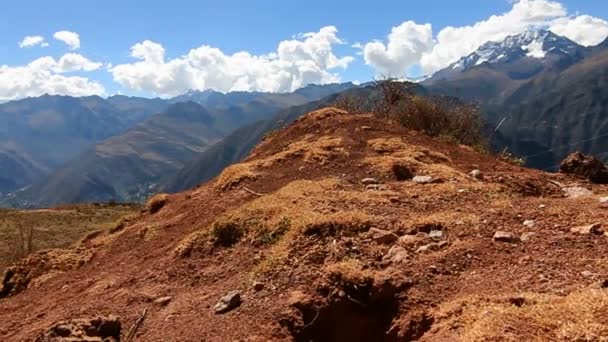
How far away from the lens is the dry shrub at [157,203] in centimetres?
1952

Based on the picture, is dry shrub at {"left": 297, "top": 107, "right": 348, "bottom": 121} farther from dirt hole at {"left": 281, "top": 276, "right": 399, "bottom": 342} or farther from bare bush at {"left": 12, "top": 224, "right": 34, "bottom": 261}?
dirt hole at {"left": 281, "top": 276, "right": 399, "bottom": 342}

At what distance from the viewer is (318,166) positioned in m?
17.6

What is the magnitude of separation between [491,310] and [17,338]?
360 inches

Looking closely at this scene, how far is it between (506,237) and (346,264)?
2859 mm

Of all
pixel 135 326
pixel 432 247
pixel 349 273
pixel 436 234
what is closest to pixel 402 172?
pixel 436 234

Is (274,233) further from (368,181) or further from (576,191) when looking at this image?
(576,191)

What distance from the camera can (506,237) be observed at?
34.1 feet

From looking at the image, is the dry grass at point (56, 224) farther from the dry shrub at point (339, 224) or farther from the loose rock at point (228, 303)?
the loose rock at point (228, 303)

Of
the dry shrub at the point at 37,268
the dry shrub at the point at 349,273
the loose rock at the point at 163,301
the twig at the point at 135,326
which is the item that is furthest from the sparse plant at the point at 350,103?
the twig at the point at 135,326

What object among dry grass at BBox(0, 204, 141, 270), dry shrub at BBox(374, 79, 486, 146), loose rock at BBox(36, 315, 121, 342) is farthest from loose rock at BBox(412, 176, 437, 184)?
dry grass at BBox(0, 204, 141, 270)

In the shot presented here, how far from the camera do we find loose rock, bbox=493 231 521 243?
10352 mm

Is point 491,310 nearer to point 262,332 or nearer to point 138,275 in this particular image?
point 262,332

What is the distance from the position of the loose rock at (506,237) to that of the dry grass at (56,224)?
23960 millimetres

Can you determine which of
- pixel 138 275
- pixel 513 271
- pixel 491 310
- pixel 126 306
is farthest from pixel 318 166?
pixel 491 310
